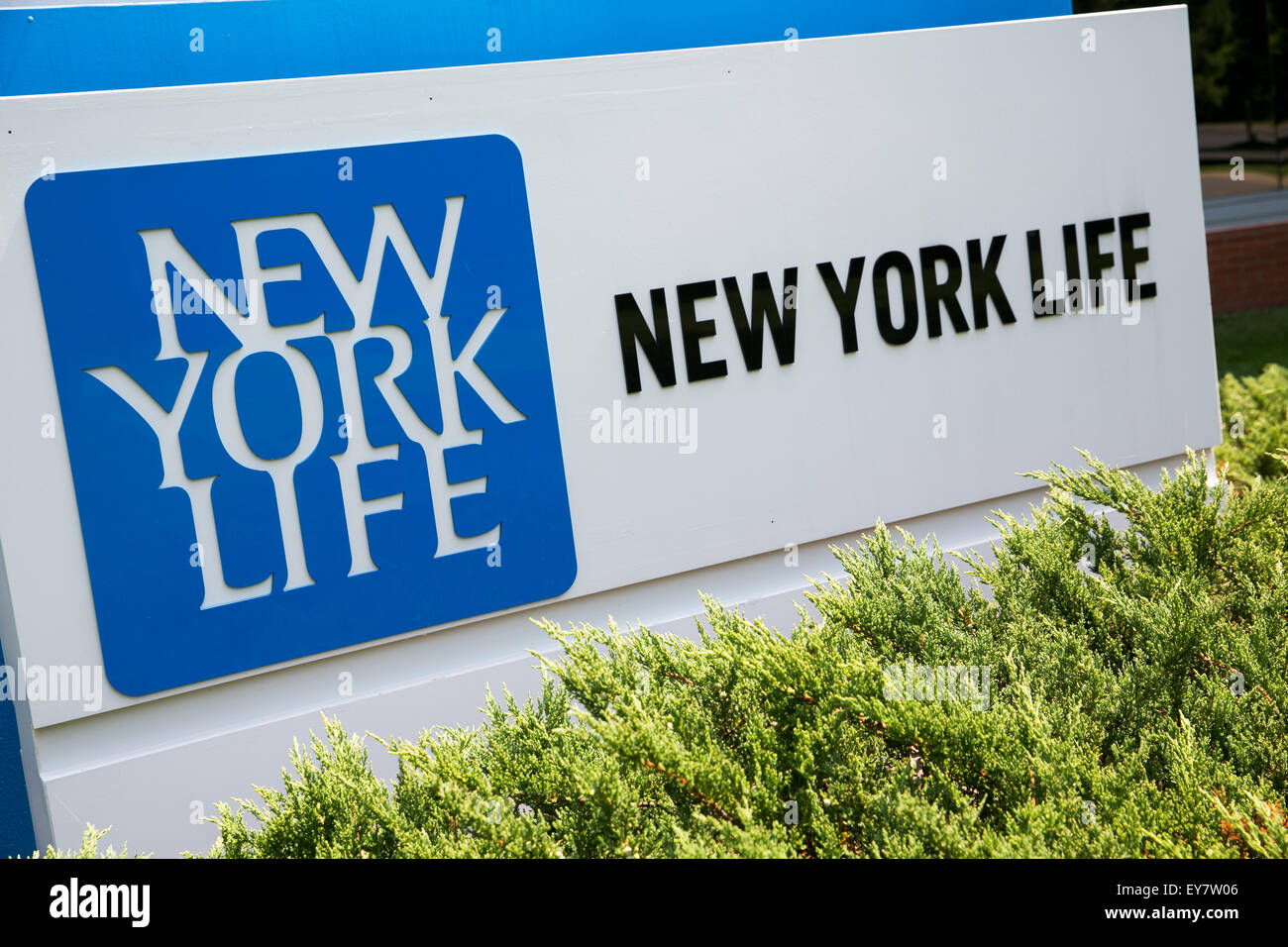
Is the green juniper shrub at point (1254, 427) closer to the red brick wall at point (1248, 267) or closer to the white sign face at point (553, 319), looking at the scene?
the white sign face at point (553, 319)

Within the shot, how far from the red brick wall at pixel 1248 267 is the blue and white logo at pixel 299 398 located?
988 centimetres

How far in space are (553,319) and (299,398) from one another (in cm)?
86

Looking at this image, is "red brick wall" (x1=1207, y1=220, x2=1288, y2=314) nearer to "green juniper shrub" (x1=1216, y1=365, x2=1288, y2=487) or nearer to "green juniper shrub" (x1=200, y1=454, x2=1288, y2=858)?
"green juniper shrub" (x1=1216, y1=365, x2=1288, y2=487)

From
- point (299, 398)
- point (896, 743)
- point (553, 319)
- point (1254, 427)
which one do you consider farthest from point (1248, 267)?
point (896, 743)

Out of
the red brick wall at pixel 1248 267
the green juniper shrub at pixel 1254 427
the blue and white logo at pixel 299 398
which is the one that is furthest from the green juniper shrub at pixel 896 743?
the red brick wall at pixel 1248 267

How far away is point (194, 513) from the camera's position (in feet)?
10.3

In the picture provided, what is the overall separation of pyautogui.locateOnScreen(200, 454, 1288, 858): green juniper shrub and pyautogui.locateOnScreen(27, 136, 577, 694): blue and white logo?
1201 millimetres

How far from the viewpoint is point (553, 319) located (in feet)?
12.0

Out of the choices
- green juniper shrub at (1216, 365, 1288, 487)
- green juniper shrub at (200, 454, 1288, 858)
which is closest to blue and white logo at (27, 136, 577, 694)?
green juniper shrub at (200, 454, 1288, 858)

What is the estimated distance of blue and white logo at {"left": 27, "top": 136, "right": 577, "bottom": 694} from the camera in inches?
120
